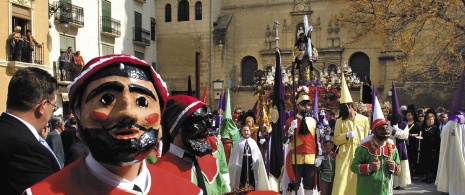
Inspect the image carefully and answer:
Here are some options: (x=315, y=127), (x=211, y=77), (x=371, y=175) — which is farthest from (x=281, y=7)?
(x=371, y=175)

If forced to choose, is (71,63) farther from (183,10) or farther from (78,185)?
(78,185)

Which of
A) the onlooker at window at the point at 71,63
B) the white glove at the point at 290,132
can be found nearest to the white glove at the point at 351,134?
the white glove at the point at 290,132

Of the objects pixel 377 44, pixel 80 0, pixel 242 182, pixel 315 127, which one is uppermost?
pixel 80 0

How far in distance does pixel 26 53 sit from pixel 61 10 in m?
4.34

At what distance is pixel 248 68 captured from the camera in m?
34.1

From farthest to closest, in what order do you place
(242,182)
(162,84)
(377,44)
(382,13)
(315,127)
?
(377,44) → (382,13) → (315,127) → (242,182) → (162,84)

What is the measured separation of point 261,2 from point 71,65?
1401cm

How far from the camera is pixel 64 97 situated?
2398cm

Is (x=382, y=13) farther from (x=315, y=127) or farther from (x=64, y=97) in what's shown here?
(x=64, y=97)

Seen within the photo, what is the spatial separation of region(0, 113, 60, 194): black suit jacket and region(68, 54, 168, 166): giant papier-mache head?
1.28m

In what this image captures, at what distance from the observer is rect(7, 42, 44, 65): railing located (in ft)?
66.5

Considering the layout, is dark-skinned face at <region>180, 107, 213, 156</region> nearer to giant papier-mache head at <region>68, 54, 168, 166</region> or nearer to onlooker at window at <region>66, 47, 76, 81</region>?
giant papier-mache head at <region>68, 54, 168, 166</region>

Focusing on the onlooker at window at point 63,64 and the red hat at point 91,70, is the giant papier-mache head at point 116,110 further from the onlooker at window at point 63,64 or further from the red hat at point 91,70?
the onlooker at window at point 63,64

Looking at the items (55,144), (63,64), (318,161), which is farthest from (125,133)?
(63,64)
